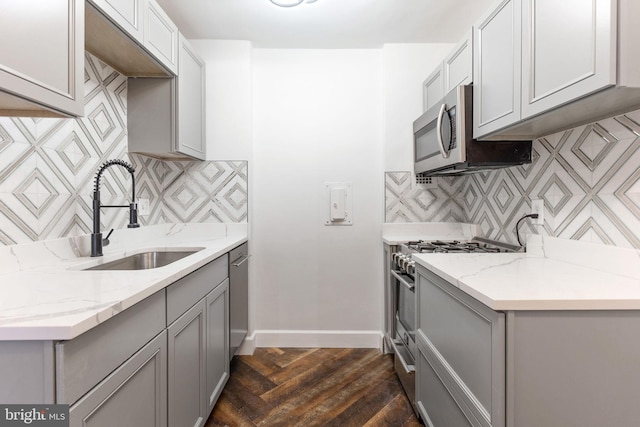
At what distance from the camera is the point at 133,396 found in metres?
0.98

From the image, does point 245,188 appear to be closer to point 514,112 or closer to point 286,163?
point 286,163

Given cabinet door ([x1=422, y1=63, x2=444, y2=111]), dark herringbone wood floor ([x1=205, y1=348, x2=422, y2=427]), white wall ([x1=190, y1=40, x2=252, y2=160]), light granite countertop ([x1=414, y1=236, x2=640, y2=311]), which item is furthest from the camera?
white wall ([x1=190, y1=40, x2=252, y2=160])

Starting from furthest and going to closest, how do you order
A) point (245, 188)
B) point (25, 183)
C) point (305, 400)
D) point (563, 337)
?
point (245, 188) → point (305, 400) → point (25, 183) → point (563, 337)

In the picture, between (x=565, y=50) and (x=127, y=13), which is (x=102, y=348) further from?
(x=565, y=50)

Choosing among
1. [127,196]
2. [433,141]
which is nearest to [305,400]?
[127,196]

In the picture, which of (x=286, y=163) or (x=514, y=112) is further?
(x=286, y=163)

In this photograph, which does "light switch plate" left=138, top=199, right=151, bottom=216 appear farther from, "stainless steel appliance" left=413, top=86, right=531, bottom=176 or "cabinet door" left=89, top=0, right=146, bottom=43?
"stainless steel appliance" left=413, top=86, right=531, bottom=176

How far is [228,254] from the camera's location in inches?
79.5

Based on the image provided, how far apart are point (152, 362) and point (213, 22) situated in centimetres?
219

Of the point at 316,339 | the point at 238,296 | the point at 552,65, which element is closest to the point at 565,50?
the point at 552,65

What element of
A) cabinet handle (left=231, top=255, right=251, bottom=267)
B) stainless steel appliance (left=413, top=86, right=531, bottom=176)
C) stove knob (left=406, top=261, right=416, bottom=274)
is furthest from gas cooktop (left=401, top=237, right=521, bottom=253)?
cabinet handle (left=231, top=255, right=251, bottom=267)

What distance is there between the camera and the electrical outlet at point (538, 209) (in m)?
1.68

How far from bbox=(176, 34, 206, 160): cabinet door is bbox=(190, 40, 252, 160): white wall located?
97mm

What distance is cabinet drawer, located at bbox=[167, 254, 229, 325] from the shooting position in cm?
122
